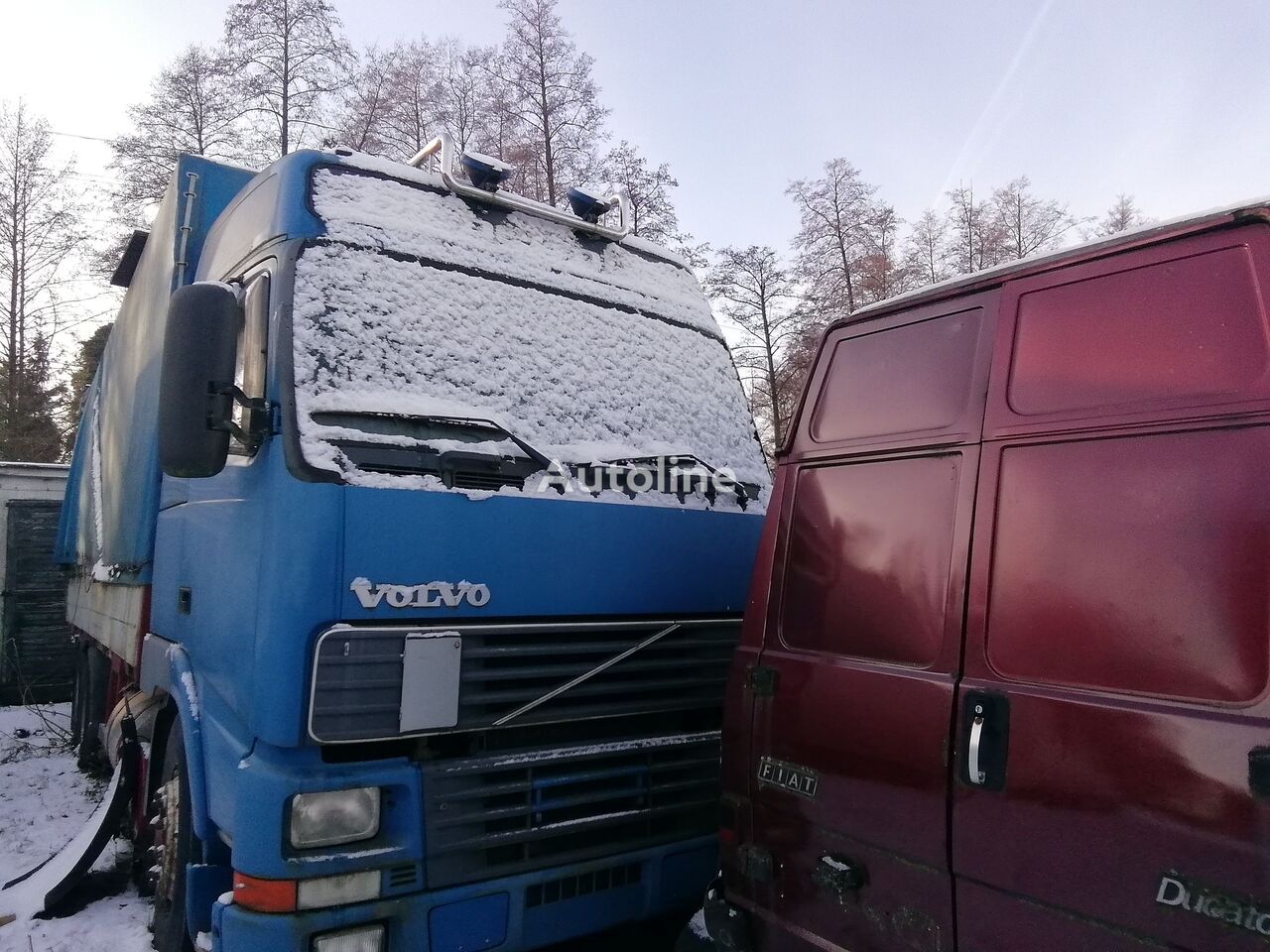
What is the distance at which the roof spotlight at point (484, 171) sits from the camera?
3463mm

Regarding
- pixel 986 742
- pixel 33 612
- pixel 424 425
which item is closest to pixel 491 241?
pixel 424 425

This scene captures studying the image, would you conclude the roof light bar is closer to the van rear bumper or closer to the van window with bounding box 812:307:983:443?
the van window with bounding box 812:307:983:443

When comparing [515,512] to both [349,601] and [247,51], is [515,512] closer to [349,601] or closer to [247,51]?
[349,601]

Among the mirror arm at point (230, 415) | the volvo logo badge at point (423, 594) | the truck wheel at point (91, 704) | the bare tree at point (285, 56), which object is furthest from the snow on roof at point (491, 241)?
the bare tree at point (285, 56)

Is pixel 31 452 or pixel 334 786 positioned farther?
pixel 31 452

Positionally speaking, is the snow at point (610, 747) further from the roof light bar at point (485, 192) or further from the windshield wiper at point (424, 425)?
the roof light bar at point (485, 192)

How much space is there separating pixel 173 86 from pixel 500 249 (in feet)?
56.7

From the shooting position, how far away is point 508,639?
2791 mm

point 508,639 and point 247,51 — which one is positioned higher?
point 247,51

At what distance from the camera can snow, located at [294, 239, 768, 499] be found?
2.81m

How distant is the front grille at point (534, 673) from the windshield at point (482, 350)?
0.51m

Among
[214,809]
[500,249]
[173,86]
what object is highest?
[173,86]

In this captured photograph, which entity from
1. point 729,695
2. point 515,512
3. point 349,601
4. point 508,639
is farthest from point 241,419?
point 729,695

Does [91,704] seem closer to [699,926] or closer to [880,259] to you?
[699,926]
